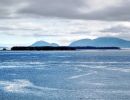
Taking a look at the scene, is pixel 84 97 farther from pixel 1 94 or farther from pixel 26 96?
pixel 1 94

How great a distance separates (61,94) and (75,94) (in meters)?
1.52

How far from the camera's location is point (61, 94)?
42094 millimetres

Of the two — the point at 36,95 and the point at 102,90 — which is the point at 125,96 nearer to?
the point at 102,90

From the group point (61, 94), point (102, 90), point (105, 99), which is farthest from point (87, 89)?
point (105, 99)

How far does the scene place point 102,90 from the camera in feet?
146

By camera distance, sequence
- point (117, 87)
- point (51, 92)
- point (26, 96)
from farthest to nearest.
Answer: point (117, 87), point (51, 92), point (26, 96)

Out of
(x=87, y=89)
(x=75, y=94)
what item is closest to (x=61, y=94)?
(x=75, y=94)

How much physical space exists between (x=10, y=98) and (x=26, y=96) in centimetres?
179

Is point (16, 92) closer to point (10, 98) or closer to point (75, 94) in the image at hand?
point (10, 98)

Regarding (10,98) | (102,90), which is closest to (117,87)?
(102,90)

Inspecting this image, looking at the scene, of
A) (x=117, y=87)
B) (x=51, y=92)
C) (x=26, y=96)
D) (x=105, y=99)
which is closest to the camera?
(x=105, y=99)

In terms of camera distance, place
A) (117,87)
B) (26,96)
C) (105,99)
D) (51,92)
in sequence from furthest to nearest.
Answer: (117,87) < (51,92) < (26,96) < (105,99)

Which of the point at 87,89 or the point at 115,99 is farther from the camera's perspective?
the point at 87,89

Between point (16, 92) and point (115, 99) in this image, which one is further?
point (16, 92)
